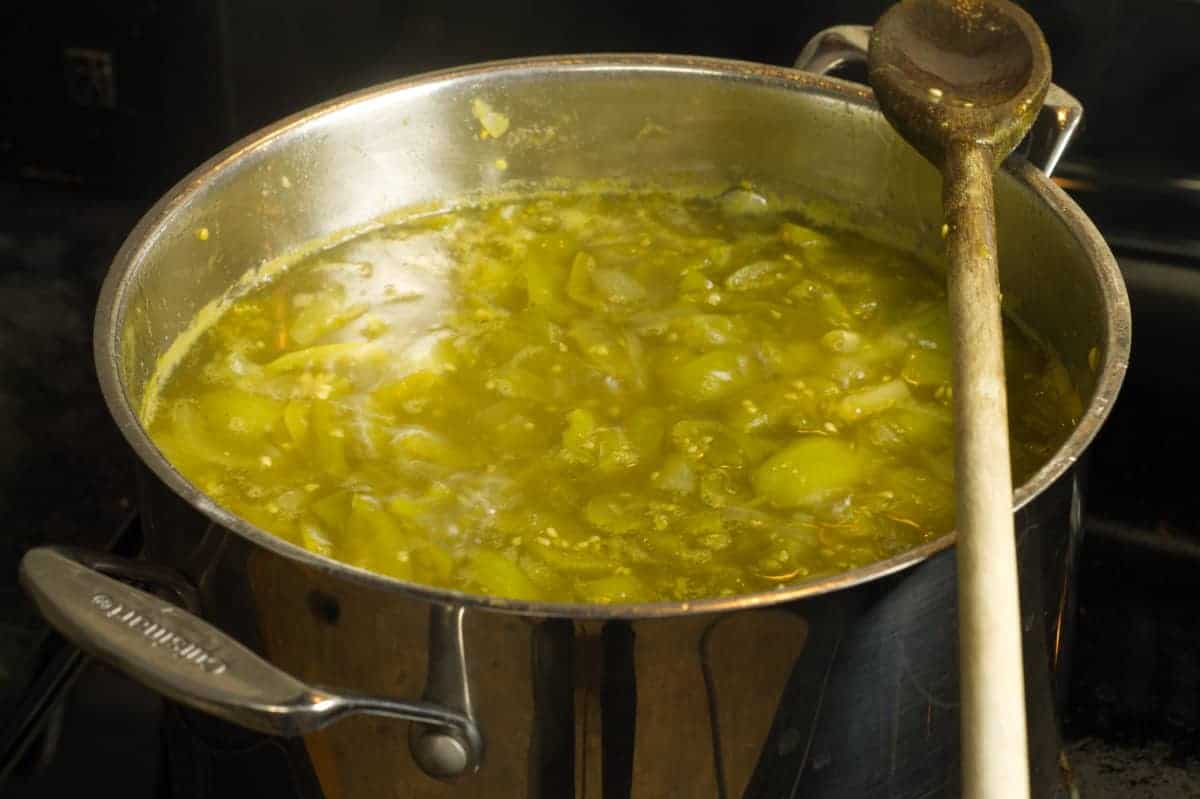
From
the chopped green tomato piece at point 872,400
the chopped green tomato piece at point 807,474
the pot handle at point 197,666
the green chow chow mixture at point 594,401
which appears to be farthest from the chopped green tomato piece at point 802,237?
the pot handle at point 197,666

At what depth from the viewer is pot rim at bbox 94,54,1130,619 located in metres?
0.86

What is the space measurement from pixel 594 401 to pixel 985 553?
56 centimetres

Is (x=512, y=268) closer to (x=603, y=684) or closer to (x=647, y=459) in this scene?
(x=647, y=459)

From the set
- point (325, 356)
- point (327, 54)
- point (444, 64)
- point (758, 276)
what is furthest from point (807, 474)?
point (327, 54)

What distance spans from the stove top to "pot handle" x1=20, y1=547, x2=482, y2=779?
0.54 ft

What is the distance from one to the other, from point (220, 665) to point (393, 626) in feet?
0.34

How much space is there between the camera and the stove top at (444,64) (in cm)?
150

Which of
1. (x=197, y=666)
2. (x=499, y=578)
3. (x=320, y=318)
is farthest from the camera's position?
(x=320, y=318)

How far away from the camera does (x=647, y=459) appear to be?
131 centimetres

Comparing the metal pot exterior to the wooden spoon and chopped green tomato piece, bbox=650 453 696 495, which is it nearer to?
the wooden spoon

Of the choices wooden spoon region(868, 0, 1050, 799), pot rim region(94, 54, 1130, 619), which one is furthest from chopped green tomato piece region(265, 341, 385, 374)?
→ wooden spoon region(868, 0, 1050, 799)

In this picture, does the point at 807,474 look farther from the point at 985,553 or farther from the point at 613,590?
the point at 985,553

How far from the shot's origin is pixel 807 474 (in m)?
1.27

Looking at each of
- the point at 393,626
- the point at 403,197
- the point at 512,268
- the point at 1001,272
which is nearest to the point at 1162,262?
the point at 1001,272
